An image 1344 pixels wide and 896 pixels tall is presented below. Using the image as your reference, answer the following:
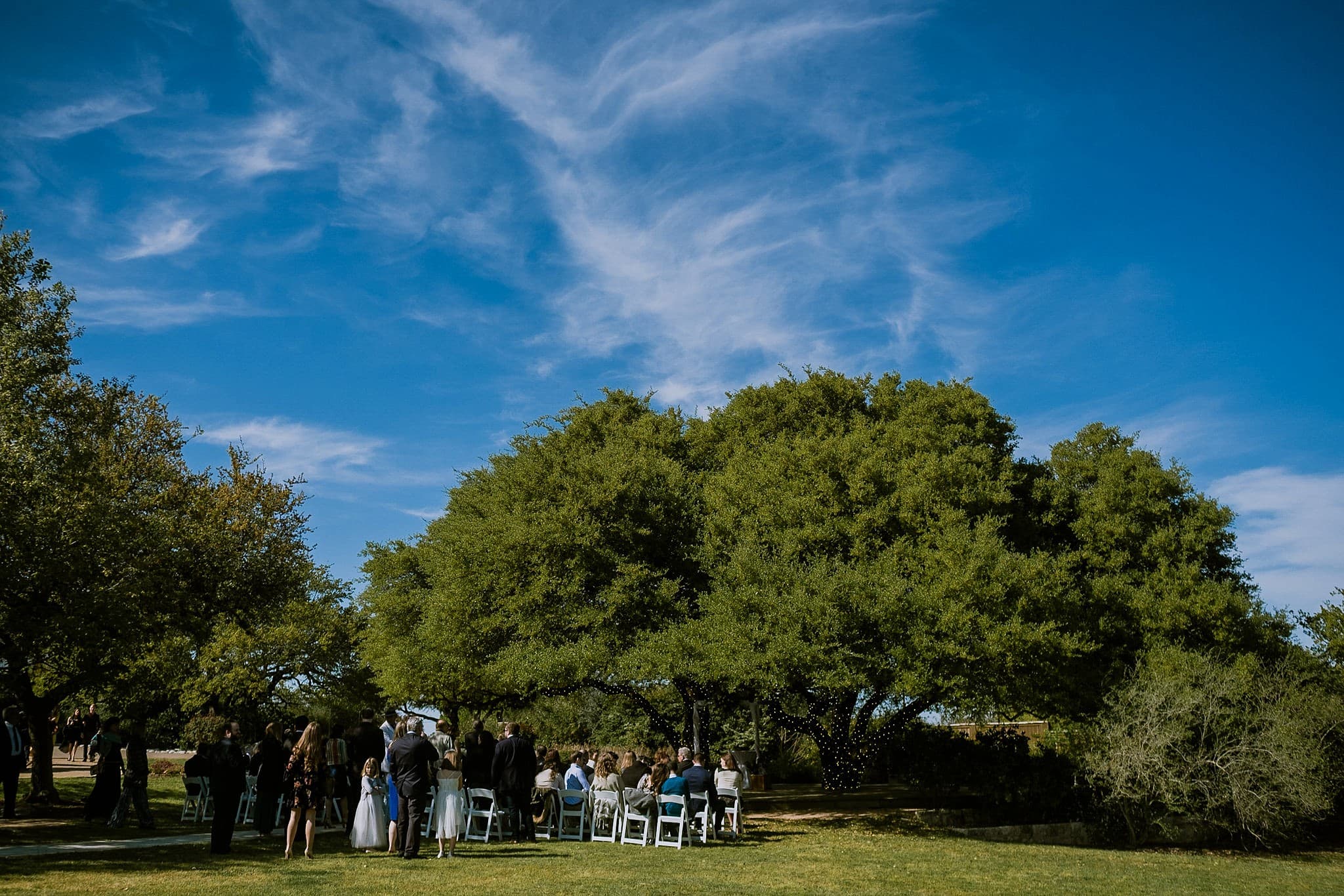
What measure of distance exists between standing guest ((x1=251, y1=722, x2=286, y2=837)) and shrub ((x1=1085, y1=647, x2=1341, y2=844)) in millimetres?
19227

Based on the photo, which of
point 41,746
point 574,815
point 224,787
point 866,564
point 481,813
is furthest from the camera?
point 866,564

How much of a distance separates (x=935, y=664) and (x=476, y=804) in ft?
34.6

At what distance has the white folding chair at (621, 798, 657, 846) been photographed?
54.3ft

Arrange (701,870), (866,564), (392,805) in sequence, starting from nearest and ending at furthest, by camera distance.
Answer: (701,870) → (392,805) → (866,564)

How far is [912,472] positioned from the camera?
2655cm

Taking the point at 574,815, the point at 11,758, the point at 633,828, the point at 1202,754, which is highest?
the point at 1202,754

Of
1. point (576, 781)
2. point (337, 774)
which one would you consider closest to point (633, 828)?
point (576, 781)

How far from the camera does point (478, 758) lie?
56.7ft

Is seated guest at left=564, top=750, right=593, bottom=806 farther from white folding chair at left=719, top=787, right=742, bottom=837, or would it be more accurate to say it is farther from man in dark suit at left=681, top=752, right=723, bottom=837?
white folding chair at left=719, top=787, right=742, bottom=837

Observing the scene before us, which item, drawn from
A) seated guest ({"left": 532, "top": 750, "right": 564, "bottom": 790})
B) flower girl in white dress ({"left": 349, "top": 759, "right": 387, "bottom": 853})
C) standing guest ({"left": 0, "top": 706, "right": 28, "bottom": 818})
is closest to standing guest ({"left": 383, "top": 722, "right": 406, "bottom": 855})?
flower girl in white dress ({"left": 349, "top": 759, "right": 387, "bottom": 853})

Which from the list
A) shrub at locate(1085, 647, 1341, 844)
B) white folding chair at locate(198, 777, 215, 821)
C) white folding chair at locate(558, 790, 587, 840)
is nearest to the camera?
white folding chair at locate(558, 790, 587, 840)

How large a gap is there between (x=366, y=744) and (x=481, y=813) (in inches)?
104

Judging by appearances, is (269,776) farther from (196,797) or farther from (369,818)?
(196,797)

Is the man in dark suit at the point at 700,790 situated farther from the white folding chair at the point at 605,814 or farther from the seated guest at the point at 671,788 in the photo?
the white folding chair at the point at 605,814
